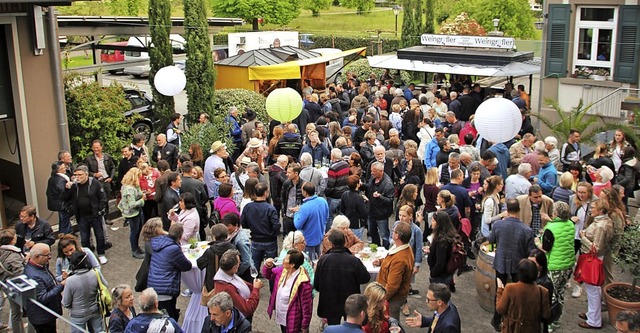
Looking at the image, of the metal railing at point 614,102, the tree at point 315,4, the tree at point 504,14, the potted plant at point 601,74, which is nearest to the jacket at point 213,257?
the metal railing at point 614,102

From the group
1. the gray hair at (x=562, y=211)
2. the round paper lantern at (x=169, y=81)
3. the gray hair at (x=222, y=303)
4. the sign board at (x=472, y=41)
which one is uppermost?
the sign board at (x=472, y=41)

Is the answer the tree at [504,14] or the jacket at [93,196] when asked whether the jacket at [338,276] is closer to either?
the jacket at [93,196]

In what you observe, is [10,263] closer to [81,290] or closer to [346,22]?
[81,290]

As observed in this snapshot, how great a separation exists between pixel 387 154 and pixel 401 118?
4047 millimetres

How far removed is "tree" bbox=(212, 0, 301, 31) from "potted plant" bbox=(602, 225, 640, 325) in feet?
118

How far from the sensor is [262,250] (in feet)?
28.5

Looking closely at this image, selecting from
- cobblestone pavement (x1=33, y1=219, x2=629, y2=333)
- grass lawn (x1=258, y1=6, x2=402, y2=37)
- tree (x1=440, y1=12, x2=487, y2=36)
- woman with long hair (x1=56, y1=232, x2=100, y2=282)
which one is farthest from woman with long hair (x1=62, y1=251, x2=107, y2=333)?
grass lawn (x1=258, y1=6, x2=402, y2=37)

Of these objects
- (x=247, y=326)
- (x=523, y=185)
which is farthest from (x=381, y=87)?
(x=247, y=326)

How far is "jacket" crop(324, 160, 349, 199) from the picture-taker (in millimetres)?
9773

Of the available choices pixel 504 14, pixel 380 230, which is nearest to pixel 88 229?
pixel 380 230

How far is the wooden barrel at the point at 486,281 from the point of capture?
27.0 feet

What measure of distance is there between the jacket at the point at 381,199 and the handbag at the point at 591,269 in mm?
2704

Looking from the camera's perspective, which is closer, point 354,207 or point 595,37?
point 354,207

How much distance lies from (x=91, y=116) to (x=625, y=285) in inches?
369
